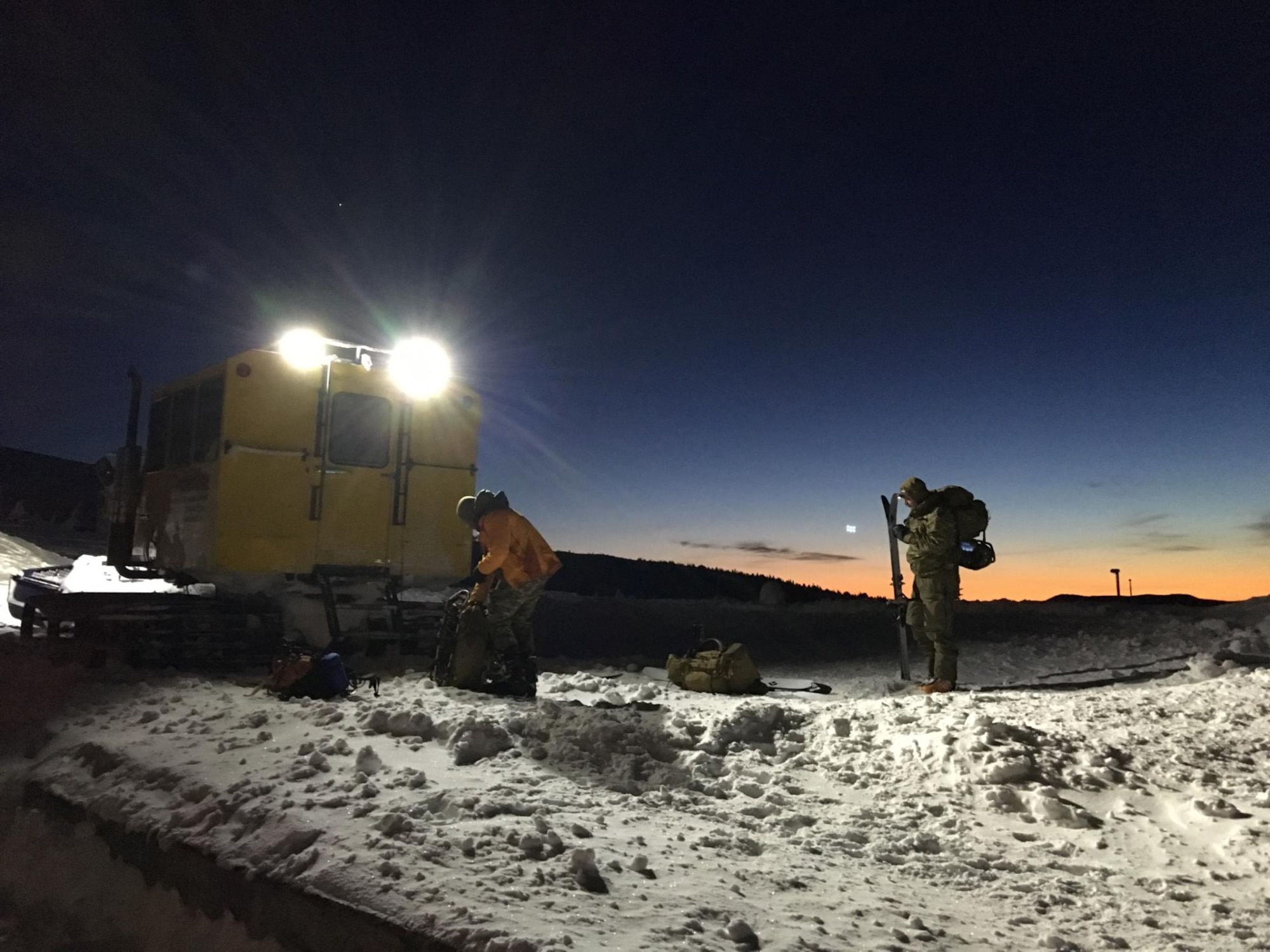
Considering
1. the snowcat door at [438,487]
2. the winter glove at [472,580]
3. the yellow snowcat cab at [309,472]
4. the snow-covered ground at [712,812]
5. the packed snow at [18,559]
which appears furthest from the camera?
the packed snow at [18,559]

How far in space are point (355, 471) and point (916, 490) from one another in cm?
592

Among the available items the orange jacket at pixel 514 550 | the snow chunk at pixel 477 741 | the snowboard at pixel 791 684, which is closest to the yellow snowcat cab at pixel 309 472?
the orange jacket at pixel 514 550

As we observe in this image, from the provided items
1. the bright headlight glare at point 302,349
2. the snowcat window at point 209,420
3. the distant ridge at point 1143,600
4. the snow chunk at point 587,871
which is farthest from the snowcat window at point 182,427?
the distant ridge at point 1143,600

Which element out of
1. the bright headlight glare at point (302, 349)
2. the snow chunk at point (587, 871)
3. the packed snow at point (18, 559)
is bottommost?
the snow chunk at point (587, 871)

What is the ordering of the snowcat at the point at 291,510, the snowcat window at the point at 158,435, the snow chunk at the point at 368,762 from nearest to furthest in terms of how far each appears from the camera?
the snow chunk at the point at 368,762, the snowcat at the point at 291,510, the snowcat window at the point at 158,435

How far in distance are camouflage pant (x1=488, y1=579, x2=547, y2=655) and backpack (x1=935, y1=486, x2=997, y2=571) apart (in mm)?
3975

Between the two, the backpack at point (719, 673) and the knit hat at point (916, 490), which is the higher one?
the knit hat at point (916, 490)

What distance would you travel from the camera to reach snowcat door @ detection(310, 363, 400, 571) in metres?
8.84

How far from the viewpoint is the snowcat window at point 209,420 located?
8531 millimetres

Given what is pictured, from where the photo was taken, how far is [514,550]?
7414 millimetres

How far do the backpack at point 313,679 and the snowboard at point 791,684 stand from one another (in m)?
3.33

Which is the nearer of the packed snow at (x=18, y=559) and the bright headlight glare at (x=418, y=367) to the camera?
the bright headlight glare at (x=418, y=367)

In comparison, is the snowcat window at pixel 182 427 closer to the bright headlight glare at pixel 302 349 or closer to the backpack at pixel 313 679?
the bright headlight glare at pixel 302 349

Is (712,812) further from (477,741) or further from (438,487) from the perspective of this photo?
(438,487)
